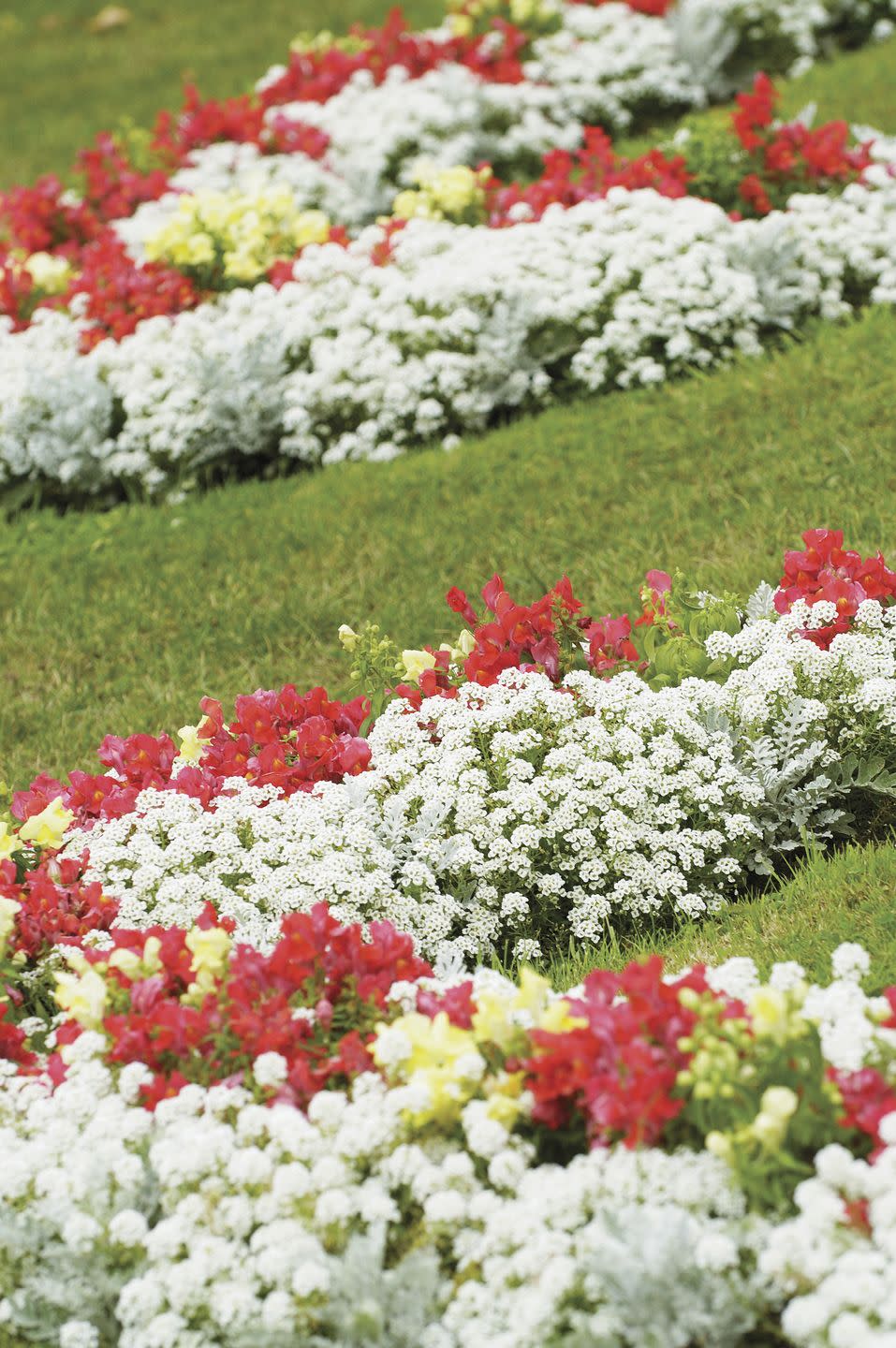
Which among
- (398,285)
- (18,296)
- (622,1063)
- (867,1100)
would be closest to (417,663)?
(622,1063)

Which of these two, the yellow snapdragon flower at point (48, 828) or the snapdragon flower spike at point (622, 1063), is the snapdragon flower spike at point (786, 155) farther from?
the snapdragon flower spike at point (622, 1063)

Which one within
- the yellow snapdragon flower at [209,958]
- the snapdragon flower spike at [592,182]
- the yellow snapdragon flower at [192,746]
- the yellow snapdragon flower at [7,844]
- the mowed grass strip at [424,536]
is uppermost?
the yellow snapdragon flower at [209,958]

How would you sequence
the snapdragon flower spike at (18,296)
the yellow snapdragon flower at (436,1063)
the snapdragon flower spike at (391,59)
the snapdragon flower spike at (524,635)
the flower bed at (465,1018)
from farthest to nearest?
the snapdragon flower spike at (391,59) → the snapdragon flower spike at (18,296) → the snapdragon flower spike at (524,635) → the yellow snapdragon flower at (436,1063) → the flower bed at (465,1018)

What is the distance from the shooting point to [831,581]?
403cm

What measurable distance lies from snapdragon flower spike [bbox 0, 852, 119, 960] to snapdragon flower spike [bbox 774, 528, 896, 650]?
1.79m

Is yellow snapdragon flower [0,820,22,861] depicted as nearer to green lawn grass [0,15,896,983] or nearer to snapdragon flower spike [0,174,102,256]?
green lawn grass [0,15,896,983]

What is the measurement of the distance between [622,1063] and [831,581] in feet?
5.88

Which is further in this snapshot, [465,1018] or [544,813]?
[544,813]

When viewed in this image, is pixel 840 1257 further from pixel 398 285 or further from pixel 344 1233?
pixel 398 285

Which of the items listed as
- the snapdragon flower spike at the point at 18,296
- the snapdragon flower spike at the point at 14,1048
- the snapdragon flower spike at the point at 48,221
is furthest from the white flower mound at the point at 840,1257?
the snapdragon flower spike at the point at 48,221

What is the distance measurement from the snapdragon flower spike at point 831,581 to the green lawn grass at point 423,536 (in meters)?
0.58

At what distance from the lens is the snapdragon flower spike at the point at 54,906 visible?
3.42 metres

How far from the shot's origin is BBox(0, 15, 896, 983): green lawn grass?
508cm

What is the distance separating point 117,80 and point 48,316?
635cm
